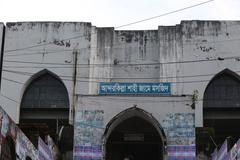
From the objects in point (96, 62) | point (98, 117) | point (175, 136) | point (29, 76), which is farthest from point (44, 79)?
point (175, 136)

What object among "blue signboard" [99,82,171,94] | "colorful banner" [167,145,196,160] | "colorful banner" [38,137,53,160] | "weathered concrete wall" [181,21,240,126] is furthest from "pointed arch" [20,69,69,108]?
"colorful banner" [167,145,196,160]

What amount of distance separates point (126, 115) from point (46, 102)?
5.33 m

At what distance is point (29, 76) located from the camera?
86.9ft

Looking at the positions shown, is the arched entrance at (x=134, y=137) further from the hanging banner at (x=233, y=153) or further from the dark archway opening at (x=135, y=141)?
the hanging banner at (x=233, y=153)

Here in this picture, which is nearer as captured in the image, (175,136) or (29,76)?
(175,136)

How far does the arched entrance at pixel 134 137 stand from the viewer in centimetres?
2238

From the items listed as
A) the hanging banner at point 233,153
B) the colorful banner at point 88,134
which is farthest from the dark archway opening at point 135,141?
the hanging banner at point 233,153

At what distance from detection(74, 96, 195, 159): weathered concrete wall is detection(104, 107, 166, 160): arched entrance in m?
0.21

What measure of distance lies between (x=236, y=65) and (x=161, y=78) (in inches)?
141

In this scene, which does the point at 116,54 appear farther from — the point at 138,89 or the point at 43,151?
the point at 43,151

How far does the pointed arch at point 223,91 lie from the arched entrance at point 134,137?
3.23m

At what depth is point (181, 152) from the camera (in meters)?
21.5

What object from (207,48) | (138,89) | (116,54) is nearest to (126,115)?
(138,89)

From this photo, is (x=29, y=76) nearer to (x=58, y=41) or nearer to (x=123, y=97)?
(x=58, y=41)
